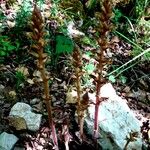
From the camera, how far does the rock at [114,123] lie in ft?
8.80

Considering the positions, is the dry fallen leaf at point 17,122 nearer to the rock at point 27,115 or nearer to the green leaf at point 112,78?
the rock at point 27,115

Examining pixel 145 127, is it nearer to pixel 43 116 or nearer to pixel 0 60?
pixel 43 116

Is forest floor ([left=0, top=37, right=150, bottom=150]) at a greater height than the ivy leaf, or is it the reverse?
the ivy leaf

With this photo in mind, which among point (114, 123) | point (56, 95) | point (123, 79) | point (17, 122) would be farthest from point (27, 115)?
point (123, 79)

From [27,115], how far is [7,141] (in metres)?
0.28

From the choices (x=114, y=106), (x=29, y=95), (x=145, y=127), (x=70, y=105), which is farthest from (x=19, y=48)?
(x=145, y=127)

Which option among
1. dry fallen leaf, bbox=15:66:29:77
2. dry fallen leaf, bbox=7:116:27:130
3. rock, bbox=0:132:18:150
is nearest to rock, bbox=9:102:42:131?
dry fallen leaf, bbox=7:116:27:130

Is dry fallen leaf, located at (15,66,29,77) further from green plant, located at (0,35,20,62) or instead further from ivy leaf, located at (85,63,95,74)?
ivy leaf, located at (85,63,95,74)

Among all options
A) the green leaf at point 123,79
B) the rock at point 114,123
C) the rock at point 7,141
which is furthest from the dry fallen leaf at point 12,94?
the green leaf at point 123,79

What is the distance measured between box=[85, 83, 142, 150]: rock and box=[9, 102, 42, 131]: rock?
389mm

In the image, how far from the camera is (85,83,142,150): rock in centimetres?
268

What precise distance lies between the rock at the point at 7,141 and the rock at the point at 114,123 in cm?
57

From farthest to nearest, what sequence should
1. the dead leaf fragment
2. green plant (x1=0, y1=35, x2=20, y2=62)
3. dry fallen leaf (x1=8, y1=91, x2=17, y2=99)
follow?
green plant (x1=0, y1=35, x2=20, y2=62) → dry fallen leaf (x1=8, y1=91, x2=17, y2=99) → the dead leaf fragment

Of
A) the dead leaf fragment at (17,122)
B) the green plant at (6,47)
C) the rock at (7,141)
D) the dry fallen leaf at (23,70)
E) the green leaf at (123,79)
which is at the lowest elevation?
the rock at (7,141)
